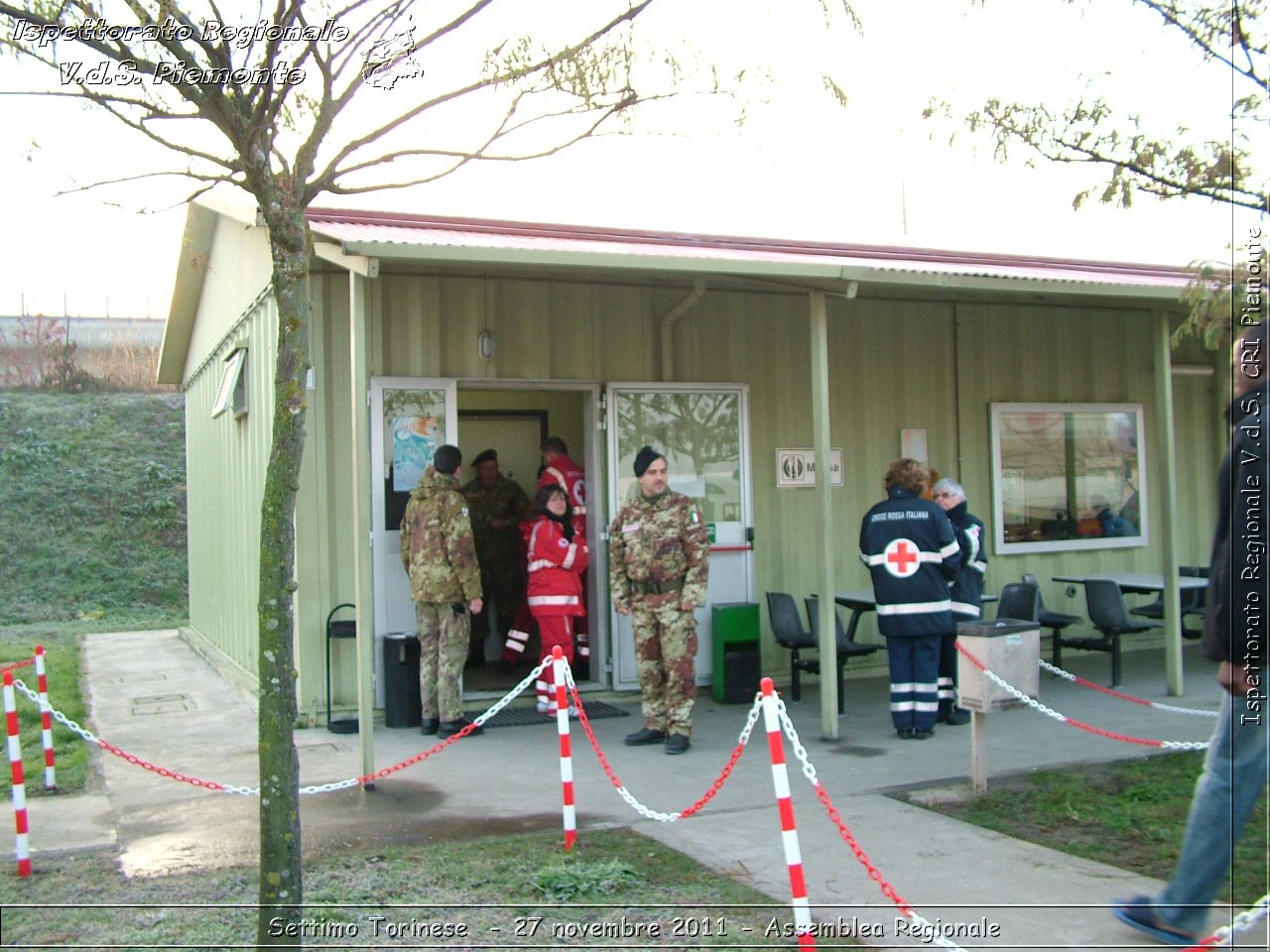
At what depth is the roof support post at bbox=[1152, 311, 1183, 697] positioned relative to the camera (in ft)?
30.9

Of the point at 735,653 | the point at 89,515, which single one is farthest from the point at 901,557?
the point at 89,515

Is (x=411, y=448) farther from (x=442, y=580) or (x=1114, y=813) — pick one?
(x=1114, y=813)

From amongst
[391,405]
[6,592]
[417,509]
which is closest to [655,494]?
[417,509]

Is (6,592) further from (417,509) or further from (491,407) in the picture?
(417,509)

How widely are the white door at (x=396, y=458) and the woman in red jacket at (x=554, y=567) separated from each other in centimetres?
94

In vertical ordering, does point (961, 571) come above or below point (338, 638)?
above

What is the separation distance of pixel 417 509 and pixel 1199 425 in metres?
8.90

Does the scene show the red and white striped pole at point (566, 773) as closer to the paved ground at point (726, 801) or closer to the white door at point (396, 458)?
the paved ground at point (726, 801)

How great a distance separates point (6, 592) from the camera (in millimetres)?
21250

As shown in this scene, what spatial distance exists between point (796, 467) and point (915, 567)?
2.80m

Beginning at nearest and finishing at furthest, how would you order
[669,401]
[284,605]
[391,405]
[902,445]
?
[284,605] → [391,405] → [669,401] → [902,445]

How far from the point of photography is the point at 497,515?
1100cm

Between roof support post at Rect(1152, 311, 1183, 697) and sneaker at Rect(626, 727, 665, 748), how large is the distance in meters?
4.17

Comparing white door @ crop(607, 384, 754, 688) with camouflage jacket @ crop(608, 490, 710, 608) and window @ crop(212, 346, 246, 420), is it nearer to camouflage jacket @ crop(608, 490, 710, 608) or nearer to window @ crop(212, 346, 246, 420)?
camouflage jacket @ crop(608, 490, 710, 608)
